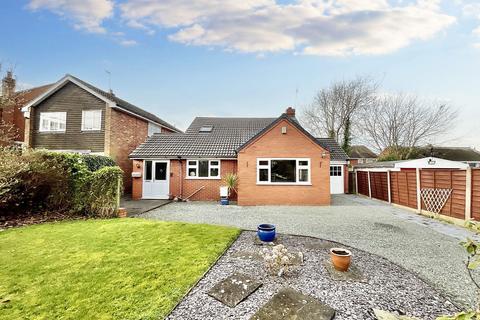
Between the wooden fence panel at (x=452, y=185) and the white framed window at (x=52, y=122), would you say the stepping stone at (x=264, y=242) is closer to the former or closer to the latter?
the wooden fence panel at (x=452, y=185)

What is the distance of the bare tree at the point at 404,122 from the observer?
26.2m

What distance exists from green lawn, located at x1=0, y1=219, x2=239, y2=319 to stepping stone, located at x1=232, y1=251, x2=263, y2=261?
1.41 ft

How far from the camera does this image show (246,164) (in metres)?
13.7

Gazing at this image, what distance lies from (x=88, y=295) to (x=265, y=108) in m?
27.7

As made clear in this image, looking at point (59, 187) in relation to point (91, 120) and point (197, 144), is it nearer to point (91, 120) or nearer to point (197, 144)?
point (91, 120)

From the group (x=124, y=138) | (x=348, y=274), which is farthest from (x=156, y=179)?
(x=348, y=274)

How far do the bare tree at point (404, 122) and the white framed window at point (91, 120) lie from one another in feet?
96.4

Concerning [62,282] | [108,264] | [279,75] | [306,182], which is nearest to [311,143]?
[306,182]

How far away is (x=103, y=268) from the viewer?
4.89m

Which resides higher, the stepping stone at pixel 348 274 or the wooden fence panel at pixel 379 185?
the wooden fence panel at pixel 379 185

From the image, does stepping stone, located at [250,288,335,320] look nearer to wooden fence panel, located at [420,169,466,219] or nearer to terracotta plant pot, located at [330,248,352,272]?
terracotta plant pot, located at [330,248,352,272]

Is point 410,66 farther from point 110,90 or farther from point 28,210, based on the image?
point 110,90

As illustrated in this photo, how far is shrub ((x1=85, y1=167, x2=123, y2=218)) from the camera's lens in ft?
32.9

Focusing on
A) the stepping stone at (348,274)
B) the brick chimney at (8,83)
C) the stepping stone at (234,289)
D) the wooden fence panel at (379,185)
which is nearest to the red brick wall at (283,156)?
the wooden fence panel at (379,185)
